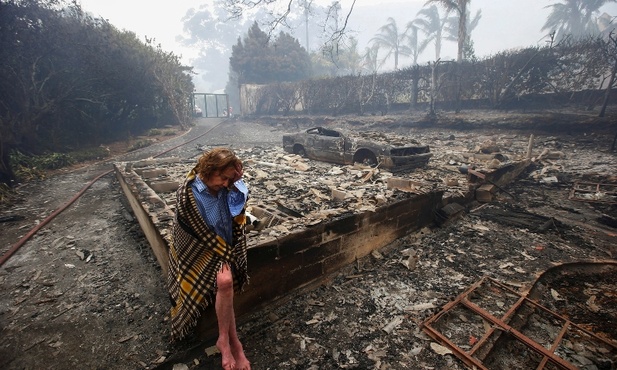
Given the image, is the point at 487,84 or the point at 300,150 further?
the point at 487,84

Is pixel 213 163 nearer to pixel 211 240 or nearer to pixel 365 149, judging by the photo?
pixel 211 240

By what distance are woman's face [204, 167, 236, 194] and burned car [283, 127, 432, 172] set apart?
6.20m

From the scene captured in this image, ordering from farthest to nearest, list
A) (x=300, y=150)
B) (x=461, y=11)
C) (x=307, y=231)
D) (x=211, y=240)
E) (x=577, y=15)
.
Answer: (x=577, y=15) → (x=461, y=11) → (x=300, y=150) → (x=307, y=231) → (x=211, y=240)

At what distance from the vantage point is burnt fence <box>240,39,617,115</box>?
12531 mm

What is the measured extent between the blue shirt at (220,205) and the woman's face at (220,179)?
0.04m

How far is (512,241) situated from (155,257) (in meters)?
5.83

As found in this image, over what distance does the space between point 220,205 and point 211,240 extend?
0.26m

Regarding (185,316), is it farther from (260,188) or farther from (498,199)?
(498,199)

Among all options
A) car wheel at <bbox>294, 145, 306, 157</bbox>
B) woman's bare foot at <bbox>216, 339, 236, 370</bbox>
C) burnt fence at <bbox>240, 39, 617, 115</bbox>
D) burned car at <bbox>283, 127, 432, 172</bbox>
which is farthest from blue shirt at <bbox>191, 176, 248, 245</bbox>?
burnt fence at <bbox>240, 39, 617, 115</bbox>

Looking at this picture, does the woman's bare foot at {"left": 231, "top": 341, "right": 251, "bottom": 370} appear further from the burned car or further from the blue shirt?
the burned car

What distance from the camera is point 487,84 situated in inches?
603

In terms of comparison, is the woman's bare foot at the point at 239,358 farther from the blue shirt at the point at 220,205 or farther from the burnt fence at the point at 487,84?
the burnt fence at the point at 487,84

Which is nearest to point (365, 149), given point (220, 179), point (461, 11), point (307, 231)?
point (307, 231)

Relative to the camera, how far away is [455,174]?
7.84m
